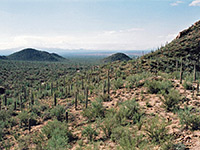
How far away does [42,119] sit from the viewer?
1625cm

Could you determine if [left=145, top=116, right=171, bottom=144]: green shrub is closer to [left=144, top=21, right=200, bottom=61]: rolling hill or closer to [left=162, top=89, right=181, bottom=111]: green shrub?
[left=162, top=89, right=181, bottom=111]: green shrub

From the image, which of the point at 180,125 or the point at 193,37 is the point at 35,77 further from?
the point at 180,125

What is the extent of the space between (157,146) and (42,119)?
43.1ft

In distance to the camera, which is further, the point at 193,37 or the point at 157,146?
the point at 193,37

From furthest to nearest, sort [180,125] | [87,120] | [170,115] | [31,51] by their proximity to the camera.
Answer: [31,51]
[87,120]
[170,115]
[180,125]

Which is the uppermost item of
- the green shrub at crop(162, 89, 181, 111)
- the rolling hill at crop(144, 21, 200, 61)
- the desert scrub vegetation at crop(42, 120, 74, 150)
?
the rolling hill at crop(144, 21, 200, 61)

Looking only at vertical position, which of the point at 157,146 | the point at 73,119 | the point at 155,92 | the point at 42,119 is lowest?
the point at 42,119

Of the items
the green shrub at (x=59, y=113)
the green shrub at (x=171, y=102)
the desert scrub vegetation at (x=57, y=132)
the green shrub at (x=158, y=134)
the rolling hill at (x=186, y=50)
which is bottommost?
the green shrub at (x=59, y=113)

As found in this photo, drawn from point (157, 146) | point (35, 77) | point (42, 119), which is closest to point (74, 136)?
point (157, 146)

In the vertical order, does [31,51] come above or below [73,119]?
above

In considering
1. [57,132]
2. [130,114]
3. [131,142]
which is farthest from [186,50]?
[57,132]

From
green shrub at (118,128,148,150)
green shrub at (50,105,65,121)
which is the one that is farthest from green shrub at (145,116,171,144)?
green shrub at (50,105,65,121)

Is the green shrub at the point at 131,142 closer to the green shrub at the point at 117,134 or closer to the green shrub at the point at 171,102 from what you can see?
the green shrub at the point at 117,134

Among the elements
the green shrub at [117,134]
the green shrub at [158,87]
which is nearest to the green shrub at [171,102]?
the green shrub at [158,87]
